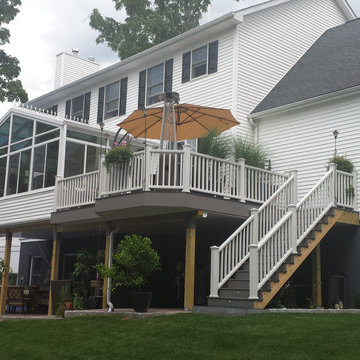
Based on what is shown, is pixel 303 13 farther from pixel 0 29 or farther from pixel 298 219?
pixel 0 29

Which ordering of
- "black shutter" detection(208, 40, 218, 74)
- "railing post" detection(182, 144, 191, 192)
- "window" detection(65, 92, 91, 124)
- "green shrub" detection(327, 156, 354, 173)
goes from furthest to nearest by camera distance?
"window" detection(65, 92, 91, 124), "black shutter" detection(208, 40, 218, 74), "green shrub" detection(327, 156, 354, 173), "railing post" detection(182, 144, 191, 192)

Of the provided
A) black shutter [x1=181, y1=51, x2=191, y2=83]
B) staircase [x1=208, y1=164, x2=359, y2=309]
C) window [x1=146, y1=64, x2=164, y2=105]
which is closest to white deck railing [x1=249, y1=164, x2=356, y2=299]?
staircase [x1=208, y1=164, x2=359, y2=309]

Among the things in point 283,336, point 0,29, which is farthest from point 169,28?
point 283,336

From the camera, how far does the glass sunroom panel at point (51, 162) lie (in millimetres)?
16359

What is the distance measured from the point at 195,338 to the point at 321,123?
28.6 ft

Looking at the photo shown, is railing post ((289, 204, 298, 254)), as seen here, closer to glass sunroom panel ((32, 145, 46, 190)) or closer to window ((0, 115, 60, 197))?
window ((0, 115, 60, 197))

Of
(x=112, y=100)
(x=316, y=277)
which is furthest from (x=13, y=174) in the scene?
(x=316, y=277)

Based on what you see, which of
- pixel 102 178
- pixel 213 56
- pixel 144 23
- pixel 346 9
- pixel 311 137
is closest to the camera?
pixel 102 178

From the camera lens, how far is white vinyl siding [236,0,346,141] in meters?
17.3

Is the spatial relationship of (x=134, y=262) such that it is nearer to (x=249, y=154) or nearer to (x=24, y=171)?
(x=249, y=154)

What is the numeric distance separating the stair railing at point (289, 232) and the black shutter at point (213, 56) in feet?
19.6

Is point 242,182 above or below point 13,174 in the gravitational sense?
below

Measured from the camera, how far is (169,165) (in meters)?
12.3

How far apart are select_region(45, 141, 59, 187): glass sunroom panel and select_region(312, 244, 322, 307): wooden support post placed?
7.42 meters
